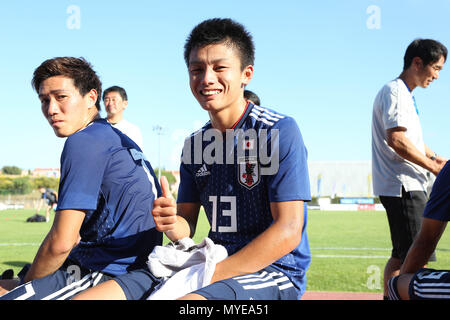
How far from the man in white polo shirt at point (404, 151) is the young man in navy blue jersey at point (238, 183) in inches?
88.7

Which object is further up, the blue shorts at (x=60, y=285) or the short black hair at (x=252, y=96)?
the short black hair at (x=252, y=96)

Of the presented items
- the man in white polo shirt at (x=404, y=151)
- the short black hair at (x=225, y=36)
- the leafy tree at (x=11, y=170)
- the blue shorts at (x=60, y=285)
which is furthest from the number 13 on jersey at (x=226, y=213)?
the leafy tree at (x=11, y=170)

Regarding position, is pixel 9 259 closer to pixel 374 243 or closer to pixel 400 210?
pixel 400 210

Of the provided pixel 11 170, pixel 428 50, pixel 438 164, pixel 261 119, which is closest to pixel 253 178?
pixel 261 119

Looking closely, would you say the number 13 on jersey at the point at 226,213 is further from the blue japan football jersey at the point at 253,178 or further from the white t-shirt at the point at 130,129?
the white t-shirt at the point at 130,129

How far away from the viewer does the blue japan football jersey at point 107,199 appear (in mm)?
2240

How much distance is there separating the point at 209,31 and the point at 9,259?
7.82 m

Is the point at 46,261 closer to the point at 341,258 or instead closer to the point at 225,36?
the point at 225,36

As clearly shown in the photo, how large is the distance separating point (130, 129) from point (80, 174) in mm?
4402

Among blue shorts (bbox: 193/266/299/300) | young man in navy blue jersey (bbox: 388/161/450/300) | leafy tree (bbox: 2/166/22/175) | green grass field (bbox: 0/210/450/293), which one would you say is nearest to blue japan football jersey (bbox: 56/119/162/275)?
blue shorts (bbox: 193/266/299/300)

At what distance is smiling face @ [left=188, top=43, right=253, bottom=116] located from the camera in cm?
236

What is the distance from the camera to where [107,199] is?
7.78ft

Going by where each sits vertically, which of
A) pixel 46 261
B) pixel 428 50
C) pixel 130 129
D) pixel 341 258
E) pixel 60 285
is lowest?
pixel 341 258
